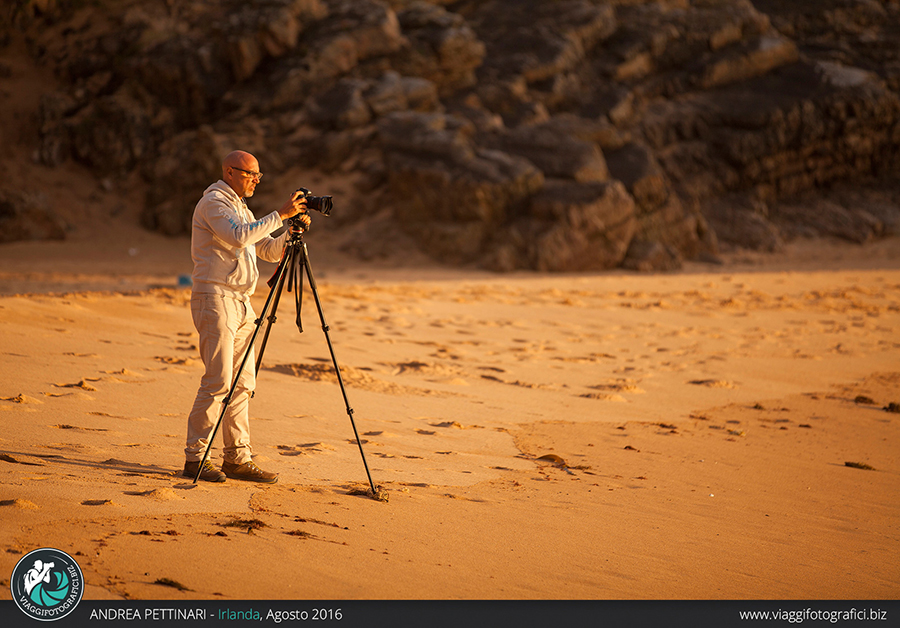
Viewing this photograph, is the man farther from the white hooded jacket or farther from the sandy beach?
the sandy beach

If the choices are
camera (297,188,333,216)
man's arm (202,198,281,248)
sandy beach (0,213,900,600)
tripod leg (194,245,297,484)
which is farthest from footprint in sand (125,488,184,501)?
camera (297,188,333,216)

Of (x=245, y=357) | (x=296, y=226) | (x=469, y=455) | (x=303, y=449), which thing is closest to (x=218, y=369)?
(x=245, y=357)

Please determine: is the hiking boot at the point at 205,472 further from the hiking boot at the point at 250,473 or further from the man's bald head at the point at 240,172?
the man's bald head at the point at 240,172

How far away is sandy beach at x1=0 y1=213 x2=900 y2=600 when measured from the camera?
3137mm

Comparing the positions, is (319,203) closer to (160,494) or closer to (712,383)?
(160,494)

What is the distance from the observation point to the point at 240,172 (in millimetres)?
3914

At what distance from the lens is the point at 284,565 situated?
A: 9.88 ft

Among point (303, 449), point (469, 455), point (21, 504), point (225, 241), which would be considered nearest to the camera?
point (21, 504)

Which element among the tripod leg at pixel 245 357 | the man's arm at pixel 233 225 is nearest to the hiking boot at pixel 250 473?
the tripod leg at pixel 245 357

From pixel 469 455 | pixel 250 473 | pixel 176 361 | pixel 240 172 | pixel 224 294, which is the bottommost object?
pixel 469 455

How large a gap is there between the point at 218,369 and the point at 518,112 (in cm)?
1862

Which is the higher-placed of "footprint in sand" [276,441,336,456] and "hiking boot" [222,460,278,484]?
"hiking boot" [222,460,278,484]

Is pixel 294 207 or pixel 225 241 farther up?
pixel 294 207

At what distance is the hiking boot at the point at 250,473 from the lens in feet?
13.1
